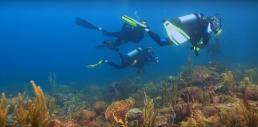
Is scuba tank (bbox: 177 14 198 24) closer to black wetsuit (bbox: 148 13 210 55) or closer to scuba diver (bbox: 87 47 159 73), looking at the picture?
black wetsuit (bbox: 148 13 210 55)

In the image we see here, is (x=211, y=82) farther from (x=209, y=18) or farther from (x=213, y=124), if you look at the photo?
(x=213, y=124)

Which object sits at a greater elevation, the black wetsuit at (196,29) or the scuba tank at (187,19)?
the scuba tank at (187,19)

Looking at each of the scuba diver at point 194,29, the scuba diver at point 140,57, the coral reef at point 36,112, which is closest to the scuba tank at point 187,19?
the scuba diver at point 194,29

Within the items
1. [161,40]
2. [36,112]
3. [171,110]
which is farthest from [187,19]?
[36,112]

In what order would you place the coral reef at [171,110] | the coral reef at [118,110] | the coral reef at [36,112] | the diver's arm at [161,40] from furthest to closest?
1. the diver's arm at [161,40]
2. the coral reef at [118,110]
3. the coral reef at [171,110]
4. the coral reef at [36,112]

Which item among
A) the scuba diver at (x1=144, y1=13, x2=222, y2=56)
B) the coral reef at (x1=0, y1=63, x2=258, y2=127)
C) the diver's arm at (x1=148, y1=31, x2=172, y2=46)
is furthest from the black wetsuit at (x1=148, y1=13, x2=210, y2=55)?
the coral reef at (x1=0, y1=63, x2=258, y2=127)

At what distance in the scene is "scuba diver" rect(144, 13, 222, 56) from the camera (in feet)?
32.1

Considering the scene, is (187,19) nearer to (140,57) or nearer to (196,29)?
(196,29)

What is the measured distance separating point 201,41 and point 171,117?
225cm

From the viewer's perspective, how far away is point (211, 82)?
1473cm

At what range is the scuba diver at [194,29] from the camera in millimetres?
9789

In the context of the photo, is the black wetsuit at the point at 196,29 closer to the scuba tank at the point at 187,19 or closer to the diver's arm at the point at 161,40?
the scuba tank at the point at 187,19

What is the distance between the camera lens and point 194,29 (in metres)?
9.94

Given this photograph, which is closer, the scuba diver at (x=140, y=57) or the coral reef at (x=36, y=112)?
the coral reef at (x=36, y=112)
